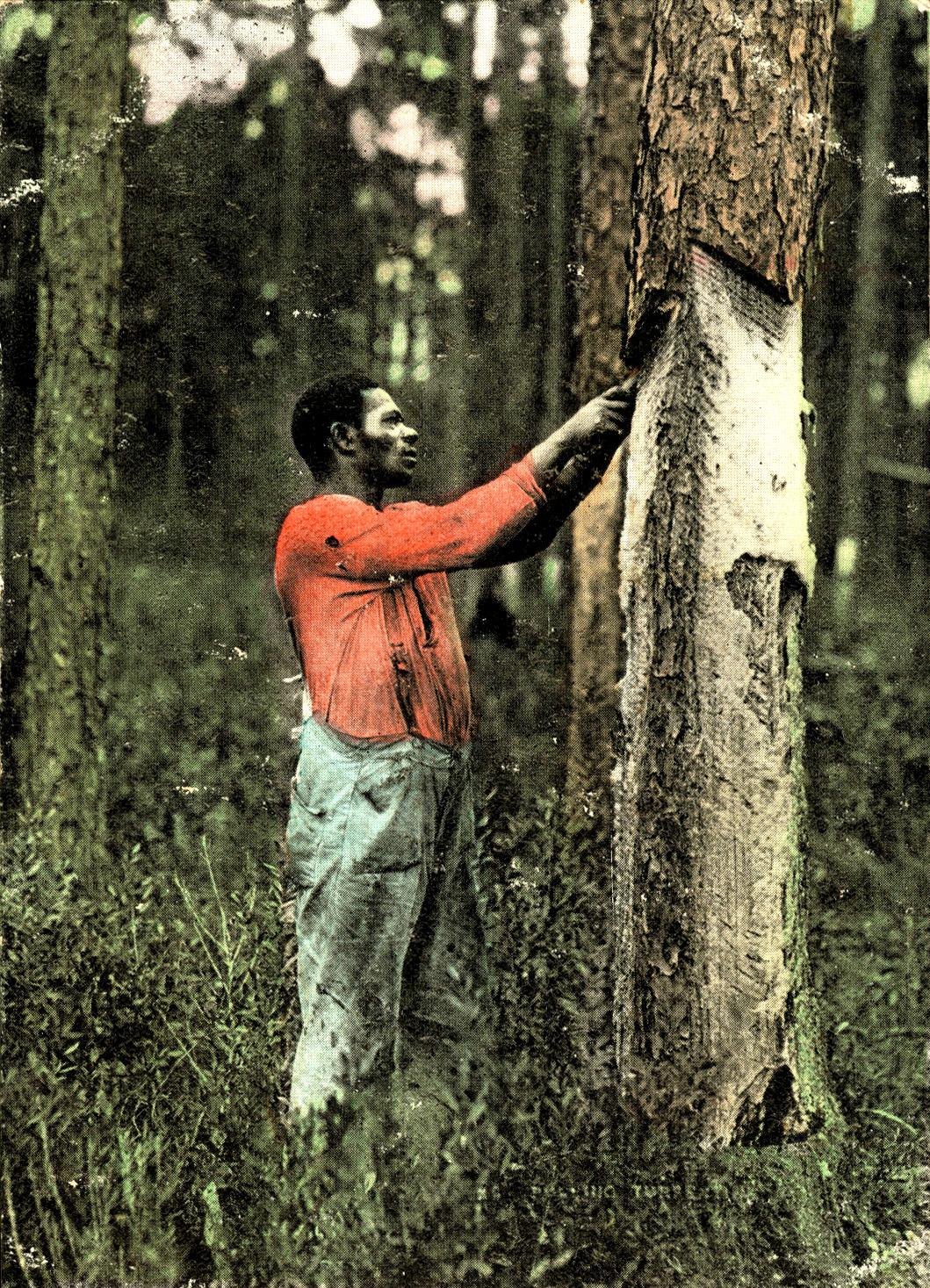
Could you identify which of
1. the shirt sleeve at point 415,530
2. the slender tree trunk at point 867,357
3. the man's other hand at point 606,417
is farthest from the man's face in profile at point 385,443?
the slender tree trunk at point 867,357

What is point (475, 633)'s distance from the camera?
13.6ft

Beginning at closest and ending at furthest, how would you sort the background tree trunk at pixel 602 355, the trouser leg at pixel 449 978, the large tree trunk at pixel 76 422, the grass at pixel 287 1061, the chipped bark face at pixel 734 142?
the chipped bark face at pixel 734 142
the grass at pixel 287 1061
the trouser leg at pixel 449 978
the background tree trunk at pixel 602 355
the large tree trunk at pixel 76 422

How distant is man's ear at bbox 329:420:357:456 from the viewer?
4168 millimetres

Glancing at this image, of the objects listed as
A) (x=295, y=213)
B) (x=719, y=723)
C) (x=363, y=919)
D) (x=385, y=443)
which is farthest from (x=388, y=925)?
(x=295, y=213)

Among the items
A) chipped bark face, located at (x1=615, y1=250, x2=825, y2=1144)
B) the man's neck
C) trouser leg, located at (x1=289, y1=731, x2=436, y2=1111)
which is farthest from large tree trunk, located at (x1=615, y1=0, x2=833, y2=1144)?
the man's neck

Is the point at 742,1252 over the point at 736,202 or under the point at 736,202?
under

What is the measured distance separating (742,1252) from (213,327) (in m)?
3.64

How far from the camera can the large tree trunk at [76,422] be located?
14.3 ft

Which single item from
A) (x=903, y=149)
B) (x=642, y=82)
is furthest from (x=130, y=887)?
(x=903, y=149)

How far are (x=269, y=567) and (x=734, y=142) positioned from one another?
2.10 m

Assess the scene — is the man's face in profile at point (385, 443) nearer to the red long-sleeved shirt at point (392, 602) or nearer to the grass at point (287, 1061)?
the red long-sleeved shirt at point (392, 602)

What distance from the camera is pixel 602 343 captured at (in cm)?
416

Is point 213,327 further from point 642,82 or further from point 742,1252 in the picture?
point 742,1252

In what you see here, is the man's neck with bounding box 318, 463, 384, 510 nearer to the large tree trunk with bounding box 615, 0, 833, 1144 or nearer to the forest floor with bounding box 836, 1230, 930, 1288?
the large tree trunk with bounding box 615, 0, 833, 1144
